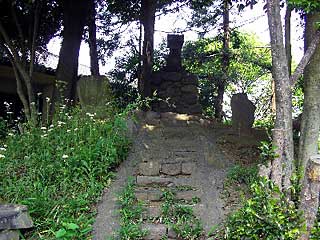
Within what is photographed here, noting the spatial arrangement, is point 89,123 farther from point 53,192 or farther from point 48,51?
point 48,51

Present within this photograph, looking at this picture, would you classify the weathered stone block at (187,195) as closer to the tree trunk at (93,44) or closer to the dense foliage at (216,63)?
→ the tree trunk at (93,44)

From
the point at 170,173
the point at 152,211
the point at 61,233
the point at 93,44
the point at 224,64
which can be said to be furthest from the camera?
the point at 224,64

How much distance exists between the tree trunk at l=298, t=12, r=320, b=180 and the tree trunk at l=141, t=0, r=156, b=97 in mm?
4768

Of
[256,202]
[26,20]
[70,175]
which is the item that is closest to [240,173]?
[256,202]

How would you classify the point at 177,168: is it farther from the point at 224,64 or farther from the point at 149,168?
the point at 224,64

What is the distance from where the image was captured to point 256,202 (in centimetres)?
302

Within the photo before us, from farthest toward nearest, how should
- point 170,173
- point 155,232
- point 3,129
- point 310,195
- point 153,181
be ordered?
point 3,129 → point 170,173 → point 153,181 → point 155,232 → point 310,195

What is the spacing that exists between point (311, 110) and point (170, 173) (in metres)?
1.74

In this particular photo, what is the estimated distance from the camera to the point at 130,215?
3.81m

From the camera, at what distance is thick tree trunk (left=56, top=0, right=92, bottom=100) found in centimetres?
784

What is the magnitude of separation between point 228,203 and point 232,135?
235 centimetres

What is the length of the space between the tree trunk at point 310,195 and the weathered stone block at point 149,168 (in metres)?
2.18

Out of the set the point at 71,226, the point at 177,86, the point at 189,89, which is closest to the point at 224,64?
the point at 189,89

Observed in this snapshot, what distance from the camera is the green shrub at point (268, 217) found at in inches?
113
